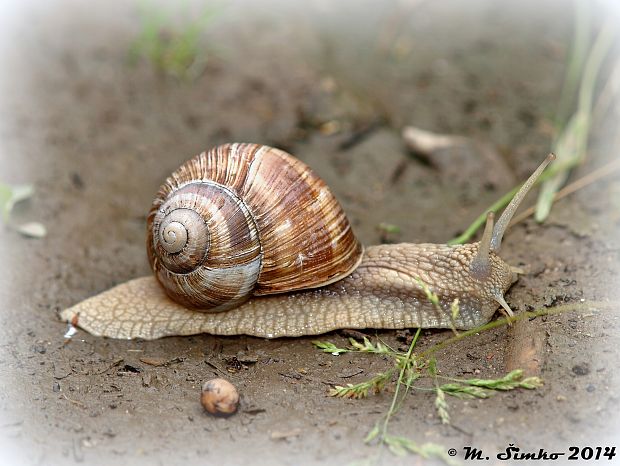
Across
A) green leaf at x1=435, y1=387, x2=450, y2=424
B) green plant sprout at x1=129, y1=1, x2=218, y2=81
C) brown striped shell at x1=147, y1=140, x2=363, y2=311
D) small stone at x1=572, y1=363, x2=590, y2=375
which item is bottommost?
green leaf at x1=435, y1=387, x2=450, y2=424

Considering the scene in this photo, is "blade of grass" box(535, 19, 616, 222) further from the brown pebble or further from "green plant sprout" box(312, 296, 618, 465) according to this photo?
the brown pebble

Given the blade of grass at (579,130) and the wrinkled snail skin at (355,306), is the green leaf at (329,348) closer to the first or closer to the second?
the wrinkled snail skin at (355,306)

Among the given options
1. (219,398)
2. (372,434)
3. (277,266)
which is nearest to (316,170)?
(277,266)

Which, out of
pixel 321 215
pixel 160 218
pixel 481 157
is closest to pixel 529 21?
pixel 481 157

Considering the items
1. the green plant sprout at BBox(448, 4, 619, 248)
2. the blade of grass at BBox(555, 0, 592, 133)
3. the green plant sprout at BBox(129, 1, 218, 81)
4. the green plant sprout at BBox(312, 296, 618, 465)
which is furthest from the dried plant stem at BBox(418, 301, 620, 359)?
the green plant sprout at BBox(129, 1, 218, 81)

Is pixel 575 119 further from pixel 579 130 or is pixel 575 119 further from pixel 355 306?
pixel 355 306

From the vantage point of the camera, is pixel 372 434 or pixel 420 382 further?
pixel 420 382
